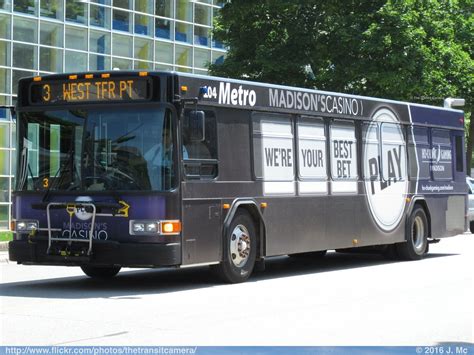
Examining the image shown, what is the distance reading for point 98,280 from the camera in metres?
14.1

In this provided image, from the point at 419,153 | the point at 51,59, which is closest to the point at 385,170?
the point at 419,153

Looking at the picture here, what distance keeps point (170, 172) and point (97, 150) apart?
104cm

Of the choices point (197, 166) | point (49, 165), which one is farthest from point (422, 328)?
point (49, 165)

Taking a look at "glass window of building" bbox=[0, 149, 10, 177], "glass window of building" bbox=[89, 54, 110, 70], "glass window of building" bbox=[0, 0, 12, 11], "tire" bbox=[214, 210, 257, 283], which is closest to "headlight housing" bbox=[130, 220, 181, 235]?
"tire" bbox=[214, 210, 257, 283]

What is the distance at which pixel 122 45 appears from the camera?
36094 mm

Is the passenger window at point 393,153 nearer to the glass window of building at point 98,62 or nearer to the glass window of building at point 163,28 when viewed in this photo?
the glass window of building at point 98,62

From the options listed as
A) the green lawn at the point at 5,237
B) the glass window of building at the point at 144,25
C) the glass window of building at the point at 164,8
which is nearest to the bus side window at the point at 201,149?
the green lawn at the point at 5,237

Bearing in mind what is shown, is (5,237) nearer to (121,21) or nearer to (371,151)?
(371,151)

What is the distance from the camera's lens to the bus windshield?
12.3m

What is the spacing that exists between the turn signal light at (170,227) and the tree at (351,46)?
16251 millimetres

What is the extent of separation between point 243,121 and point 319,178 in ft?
7.23

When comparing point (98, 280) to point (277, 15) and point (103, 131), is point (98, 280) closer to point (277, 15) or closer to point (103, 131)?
point (103, 131)

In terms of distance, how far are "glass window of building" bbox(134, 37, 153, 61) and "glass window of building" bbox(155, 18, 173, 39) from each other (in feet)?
2.11

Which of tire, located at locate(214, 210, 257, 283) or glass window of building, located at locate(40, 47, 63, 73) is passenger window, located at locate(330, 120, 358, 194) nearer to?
tire, located at locate(214, 210, 257, 283)
